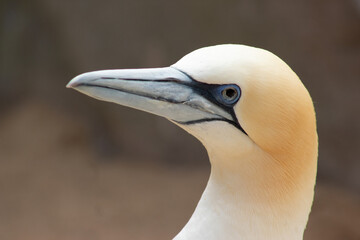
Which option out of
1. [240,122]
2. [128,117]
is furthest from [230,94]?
[128,117]

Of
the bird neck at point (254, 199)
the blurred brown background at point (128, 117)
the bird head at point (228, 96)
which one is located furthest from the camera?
the blurred brown background at point (128, 117)

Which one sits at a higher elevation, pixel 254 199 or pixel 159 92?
pixel 159 92

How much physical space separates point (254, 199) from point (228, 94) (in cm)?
46

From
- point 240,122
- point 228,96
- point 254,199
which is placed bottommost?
point 254,199

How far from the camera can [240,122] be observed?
2600 mm

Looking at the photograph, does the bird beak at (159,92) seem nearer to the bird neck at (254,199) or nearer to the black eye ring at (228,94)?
the black eye ring at (228,94)

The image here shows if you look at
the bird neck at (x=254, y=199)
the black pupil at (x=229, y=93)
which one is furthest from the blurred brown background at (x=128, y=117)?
the black pupil at (x=229, y=93)

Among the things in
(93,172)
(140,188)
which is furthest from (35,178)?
(140,188)

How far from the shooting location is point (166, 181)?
7.66 metres

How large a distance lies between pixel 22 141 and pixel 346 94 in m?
3.92

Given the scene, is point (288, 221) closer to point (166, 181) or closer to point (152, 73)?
point (152, 73)

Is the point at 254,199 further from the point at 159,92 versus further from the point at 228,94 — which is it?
the point at 159,92

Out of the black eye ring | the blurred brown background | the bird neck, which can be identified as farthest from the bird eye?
the blurred brown background

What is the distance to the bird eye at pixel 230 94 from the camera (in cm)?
257
